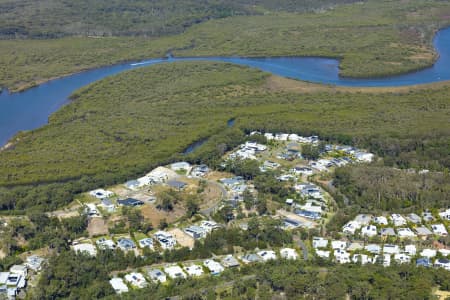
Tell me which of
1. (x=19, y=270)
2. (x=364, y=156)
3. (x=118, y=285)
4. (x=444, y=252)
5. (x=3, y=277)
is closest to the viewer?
(x=118, y=285)

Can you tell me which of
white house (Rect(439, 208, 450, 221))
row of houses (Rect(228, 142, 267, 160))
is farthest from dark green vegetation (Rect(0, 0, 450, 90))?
white house (Rect(439, 208, 450, 221))

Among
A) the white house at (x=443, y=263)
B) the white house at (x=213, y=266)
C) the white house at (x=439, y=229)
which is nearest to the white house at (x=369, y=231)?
the white house at (x=439, y=229)

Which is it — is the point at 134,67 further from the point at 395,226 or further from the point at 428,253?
the point at 428,253

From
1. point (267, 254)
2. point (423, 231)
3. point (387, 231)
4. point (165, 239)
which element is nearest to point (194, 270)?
point (165, 239)

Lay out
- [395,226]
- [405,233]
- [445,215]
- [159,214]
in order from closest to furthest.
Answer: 1. [405,233]
2. [395,226]
3. [445,215]
4. [159,214]

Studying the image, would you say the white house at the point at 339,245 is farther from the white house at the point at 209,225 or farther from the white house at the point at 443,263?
the white house at the point at 209,225

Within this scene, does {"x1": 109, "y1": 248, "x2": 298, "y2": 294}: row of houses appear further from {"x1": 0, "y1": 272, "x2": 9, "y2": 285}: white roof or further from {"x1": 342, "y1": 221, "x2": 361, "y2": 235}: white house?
{"x1": 0, "y1": 272, "x2": 9, "y2": 285}: white roof

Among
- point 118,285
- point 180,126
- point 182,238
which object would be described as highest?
point 180,126

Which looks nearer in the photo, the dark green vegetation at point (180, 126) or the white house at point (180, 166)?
the dark green vegetation at point (180, 126)
